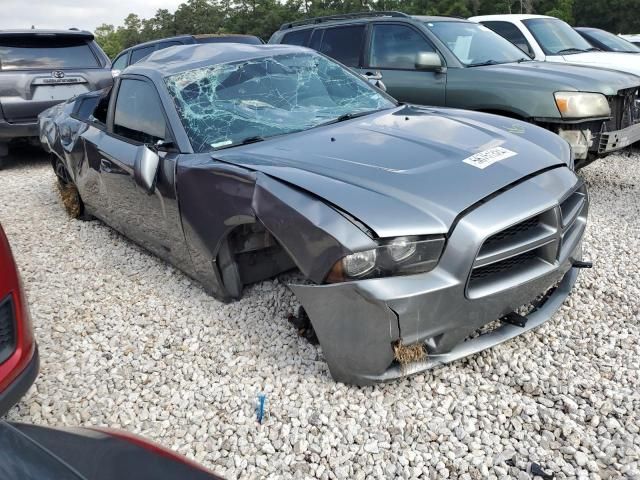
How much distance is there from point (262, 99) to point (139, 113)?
0.94 metres

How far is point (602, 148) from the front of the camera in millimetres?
4777

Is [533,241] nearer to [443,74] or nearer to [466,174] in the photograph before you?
[466,174]

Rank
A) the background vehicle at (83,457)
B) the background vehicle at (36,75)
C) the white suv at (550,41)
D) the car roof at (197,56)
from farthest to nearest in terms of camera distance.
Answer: the background vehicle at (36,75) → the white suv at (550,41) → the car roof at (197,56) → the background vehicle at (83,457)

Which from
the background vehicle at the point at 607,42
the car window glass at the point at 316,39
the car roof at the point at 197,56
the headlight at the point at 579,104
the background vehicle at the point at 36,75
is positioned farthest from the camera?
the background vehicle at the point at 607,42

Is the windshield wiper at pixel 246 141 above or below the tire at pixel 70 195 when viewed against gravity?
above

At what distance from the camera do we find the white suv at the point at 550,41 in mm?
6988

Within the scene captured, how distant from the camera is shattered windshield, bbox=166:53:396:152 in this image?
3.26 m

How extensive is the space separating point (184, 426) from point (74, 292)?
1869 millimetres

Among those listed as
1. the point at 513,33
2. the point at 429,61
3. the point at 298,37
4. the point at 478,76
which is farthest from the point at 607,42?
the point at 298,37

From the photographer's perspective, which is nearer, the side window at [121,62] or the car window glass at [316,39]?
the car window glass at [316,39]

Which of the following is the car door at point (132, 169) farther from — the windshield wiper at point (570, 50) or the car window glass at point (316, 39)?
the windshield wiper at point (570, 50)

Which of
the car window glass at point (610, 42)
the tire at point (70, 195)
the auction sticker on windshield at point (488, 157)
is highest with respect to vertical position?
the auction sticker on windshield at point (488, 157)

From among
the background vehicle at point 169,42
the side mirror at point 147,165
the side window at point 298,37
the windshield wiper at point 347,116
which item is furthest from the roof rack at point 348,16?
the side mirror at point 147,165

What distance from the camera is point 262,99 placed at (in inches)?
137
